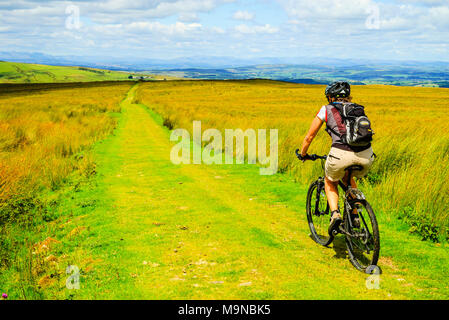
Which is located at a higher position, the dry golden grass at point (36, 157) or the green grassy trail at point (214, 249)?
the dry golden grass at point (36, 157)

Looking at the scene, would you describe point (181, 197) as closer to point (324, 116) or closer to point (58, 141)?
point (324, 116)

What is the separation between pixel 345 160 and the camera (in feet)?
15.0

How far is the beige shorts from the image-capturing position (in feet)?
14.9

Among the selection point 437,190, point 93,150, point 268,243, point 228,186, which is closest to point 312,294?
point 268,243

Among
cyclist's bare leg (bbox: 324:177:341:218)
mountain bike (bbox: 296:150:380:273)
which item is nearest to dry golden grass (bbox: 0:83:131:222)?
cyclist's bare leg (bbox: 324:177:341:218)

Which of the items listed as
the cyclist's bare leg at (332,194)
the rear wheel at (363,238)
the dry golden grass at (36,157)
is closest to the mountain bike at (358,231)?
the rear wheel at (363,238)

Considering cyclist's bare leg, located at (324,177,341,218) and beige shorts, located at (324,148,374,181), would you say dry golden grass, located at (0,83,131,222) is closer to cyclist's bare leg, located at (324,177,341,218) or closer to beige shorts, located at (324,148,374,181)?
cyclist's bare leg, located at (324,177,341,218)

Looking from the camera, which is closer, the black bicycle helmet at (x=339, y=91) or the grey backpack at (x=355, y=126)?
the grey backpack at (x=355, y=126)

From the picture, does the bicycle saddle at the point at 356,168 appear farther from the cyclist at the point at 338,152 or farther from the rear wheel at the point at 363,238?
the rear wheel at the point at 363,238

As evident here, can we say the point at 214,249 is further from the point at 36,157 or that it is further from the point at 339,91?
the point at 36,157

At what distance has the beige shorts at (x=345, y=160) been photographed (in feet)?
14.9

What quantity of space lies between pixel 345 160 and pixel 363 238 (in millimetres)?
1110

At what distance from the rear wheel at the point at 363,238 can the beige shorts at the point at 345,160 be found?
48 centimetres

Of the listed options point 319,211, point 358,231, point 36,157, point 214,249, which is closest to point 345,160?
point 358,231
